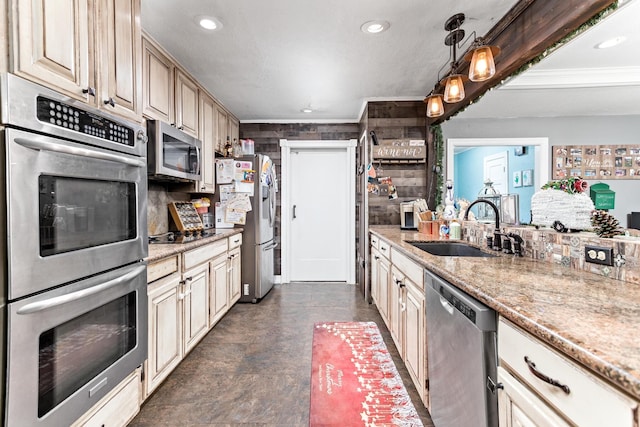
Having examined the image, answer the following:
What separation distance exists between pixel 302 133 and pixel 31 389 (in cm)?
388

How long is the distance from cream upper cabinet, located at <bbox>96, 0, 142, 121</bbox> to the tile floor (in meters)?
1.65

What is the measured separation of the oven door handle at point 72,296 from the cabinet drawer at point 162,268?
0.86 feet

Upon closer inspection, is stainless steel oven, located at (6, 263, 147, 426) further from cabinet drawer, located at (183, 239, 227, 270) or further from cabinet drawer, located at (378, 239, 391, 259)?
cabinet drawer, located at (378, 239, 391, 259)

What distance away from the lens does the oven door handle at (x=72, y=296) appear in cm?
98

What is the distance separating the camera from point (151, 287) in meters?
1.74

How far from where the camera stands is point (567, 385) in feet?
2.17

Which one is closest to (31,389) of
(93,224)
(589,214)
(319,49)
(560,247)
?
(93,224)

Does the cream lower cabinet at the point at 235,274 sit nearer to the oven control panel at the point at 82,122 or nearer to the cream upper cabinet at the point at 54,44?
the oven control panel at the point at 82,122

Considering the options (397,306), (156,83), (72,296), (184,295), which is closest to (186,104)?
(156,83)

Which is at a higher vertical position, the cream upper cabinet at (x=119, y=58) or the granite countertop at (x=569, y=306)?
the cream upper cabinet at (x=119, y=58)

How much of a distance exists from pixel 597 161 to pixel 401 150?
193 centimetres

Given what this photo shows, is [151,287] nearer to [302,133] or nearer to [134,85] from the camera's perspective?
[134,85]

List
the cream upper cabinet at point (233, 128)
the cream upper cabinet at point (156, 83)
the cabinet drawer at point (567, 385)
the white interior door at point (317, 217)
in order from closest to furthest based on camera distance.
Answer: the cabinet drawer at point (567, 385)
the cream upper cabinet at point (156, 83)
the cream upper cabinet at point (233, 128)
the white interior door at point (317, 217)

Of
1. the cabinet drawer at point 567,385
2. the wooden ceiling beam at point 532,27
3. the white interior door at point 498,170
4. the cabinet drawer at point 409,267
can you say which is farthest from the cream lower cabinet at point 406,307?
the wooden ceiling beam at point 532,27
